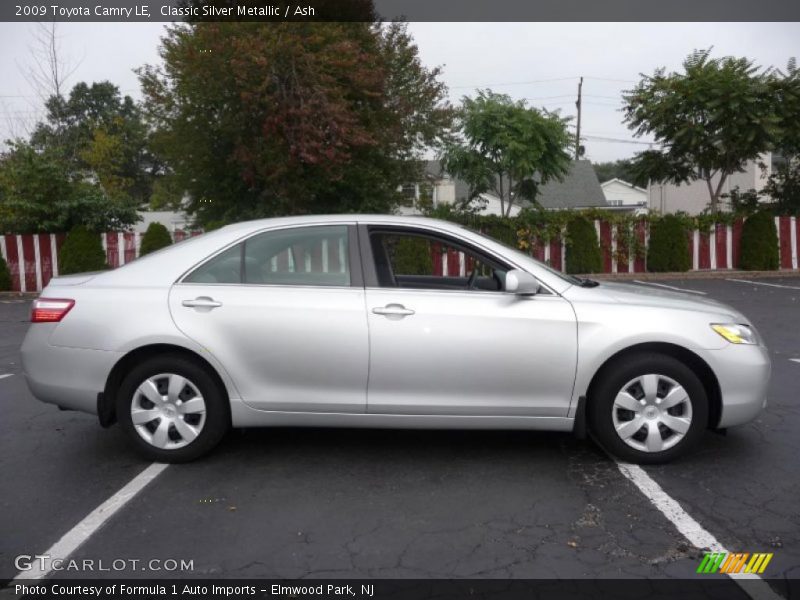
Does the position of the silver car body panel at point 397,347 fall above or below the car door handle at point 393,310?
below

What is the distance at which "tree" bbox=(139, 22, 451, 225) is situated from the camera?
1653cm

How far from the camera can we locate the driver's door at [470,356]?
173 inches

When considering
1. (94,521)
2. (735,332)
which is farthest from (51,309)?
(735,332)

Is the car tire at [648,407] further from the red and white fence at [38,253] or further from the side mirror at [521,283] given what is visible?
the red and white fence at [38,253]

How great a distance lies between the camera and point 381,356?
4.42 meters

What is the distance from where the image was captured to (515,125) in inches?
770

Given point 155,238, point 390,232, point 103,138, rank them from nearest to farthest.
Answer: point 390,232, point 155,238, point 103,138

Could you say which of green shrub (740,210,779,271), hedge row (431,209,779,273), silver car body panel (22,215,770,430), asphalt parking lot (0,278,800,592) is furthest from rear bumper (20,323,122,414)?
green shrub (740,210,779,271)

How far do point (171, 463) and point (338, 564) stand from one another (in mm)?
Answer: 1804

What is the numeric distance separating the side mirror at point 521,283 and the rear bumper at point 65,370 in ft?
8.10

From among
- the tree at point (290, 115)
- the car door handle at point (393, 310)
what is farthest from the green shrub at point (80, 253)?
the car door handle at point (393, 310)

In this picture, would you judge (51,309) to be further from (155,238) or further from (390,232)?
(155,238)

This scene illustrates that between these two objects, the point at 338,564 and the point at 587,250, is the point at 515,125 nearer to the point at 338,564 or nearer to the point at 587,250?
the point at 587,250

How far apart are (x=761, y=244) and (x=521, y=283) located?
1766cm
